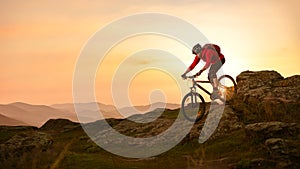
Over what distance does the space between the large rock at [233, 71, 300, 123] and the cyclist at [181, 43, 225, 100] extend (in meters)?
2.71

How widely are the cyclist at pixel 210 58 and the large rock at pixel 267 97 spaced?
2.71 m

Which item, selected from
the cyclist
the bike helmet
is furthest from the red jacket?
the bike helmet

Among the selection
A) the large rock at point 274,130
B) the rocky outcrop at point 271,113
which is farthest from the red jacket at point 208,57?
the large rock at point 274,130

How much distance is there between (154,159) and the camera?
18812 millimetres

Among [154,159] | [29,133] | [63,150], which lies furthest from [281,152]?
[29,133]

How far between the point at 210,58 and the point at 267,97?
4.44m

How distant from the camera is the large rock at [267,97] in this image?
70.8ft

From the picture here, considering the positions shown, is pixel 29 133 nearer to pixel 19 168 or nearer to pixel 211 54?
pixel 19 168

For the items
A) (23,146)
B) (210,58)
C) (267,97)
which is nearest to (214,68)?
(210,58)

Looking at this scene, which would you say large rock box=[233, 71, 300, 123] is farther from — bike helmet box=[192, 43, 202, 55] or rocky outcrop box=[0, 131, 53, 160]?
rocky outcrop box=[0, 131, 53, 160]

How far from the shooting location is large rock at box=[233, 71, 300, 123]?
70.8ft

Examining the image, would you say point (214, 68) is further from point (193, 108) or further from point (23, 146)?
point (23, 146)

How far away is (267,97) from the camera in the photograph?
2317cm

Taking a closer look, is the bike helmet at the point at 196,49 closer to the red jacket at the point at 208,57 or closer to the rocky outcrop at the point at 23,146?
the red jacket at the point at 208,57
